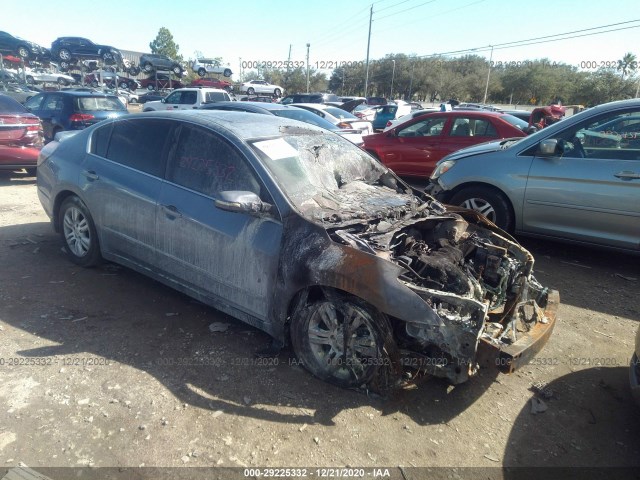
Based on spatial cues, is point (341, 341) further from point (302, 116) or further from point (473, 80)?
point (473, 80)

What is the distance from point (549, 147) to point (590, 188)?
61 centimetres

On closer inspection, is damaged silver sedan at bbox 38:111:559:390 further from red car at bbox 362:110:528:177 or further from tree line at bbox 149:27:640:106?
tree line at bbox 149:27:640:106

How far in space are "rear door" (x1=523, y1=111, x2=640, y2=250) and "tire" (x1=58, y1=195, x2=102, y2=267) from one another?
4.68 m

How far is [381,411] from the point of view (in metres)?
2.81

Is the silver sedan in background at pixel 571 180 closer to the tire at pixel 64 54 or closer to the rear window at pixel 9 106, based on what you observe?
the rear window at pixel 9 106

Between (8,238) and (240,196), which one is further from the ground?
(240,196)

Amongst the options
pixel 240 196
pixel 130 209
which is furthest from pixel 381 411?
pixel 130 209

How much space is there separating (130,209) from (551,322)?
341cm

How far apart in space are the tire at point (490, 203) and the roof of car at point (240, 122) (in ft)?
7.99

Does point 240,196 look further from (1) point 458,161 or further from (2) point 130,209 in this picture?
(1) point 458,161

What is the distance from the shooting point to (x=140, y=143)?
3.97 meters

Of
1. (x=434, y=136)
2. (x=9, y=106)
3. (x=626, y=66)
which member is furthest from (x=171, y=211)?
(x=626, y=66)

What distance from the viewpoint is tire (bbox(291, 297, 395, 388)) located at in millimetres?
2740

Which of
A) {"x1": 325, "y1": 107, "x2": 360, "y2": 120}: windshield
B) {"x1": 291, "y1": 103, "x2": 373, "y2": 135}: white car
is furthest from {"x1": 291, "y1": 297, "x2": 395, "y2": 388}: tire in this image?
{"x1": 325, "y1": 107, "x2": 360, "y2": 120}: windshield
